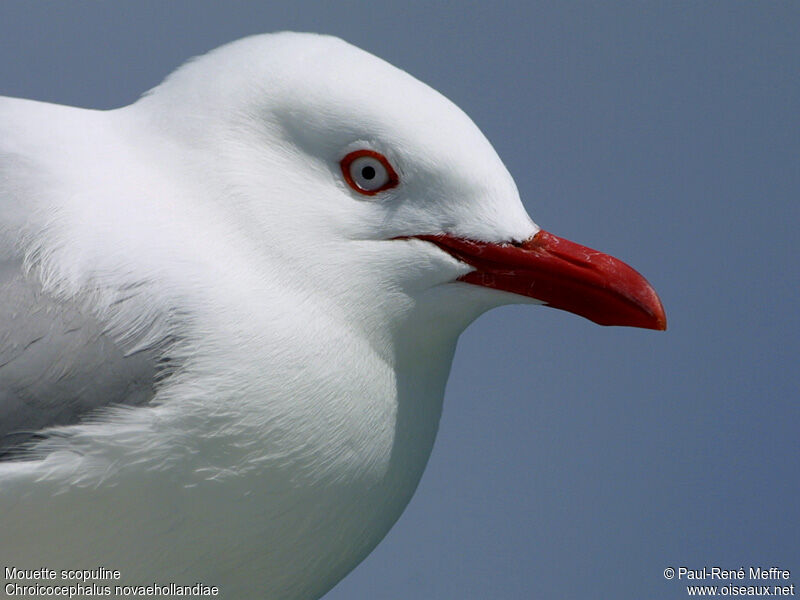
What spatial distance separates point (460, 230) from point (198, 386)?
0.53 m

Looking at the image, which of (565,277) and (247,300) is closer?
(247,300)

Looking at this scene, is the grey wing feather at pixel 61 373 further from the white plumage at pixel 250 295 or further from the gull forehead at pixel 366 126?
the gull forehead at pixel 366 126

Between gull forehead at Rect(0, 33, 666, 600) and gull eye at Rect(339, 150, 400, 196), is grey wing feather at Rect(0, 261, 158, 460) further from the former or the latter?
gull eye at Rect(339, 150, 400, 196)

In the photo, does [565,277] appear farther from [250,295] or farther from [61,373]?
[61,373]

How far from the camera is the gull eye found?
218cm

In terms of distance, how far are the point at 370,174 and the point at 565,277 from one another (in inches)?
15.6

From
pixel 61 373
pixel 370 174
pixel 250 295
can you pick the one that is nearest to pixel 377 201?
pixel 370 174

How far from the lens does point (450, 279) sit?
218 cm

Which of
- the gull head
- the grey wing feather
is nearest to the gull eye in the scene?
the gull head

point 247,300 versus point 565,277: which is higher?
point 565,277

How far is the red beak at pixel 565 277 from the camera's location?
7.16 feet

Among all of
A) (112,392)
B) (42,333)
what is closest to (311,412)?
(112,392)

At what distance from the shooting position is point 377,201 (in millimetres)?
2178

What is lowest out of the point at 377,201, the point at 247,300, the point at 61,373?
the point at 61,373
